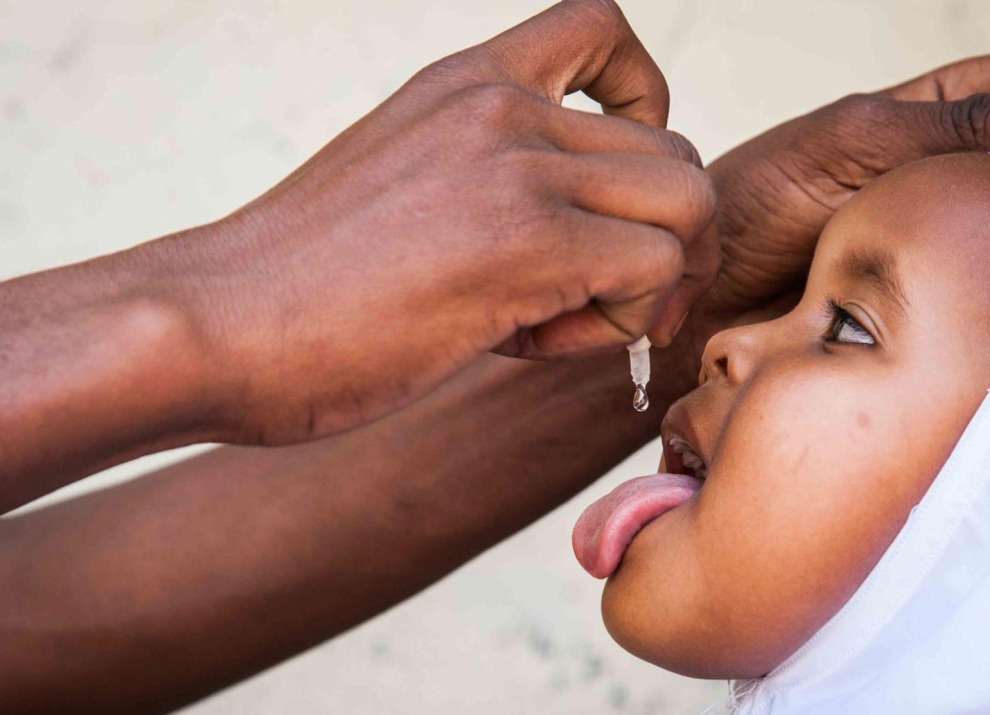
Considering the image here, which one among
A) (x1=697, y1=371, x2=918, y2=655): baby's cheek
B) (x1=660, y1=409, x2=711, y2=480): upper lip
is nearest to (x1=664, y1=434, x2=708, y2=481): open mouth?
(x1=660, y1=409, x2=711, y2=480): upper lip

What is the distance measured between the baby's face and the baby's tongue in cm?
2

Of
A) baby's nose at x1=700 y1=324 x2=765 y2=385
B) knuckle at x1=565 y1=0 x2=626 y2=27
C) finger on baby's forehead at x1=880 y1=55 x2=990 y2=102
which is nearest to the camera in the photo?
knuckle at x1=565 y1=0 x2=626 y2=27

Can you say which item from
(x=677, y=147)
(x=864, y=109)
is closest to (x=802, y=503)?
(x=677, y=147)

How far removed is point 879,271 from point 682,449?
8.9 inches

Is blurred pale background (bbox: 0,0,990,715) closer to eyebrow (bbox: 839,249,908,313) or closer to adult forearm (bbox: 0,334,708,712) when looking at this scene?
adult forearm (bbox: 0,334,708,712)

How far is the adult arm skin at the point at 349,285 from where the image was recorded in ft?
2.54

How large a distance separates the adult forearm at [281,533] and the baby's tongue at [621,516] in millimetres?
255

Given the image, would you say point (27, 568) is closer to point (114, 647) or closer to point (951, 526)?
point (114, 647)

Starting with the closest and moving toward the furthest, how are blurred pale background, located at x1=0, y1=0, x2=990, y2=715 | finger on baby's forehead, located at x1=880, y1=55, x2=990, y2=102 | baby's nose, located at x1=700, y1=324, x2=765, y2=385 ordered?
baby's nose, located at x1=700, y1=324, x2=765, y2=385 < finger on baby's forehead, located at x1=880, y1=55, x2=990, y2=102 < blurred pale background, located at x1=0, y1=0, x2=990, y2=715

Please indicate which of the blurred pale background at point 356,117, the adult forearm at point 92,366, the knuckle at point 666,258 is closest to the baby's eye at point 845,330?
the knuckle at point 666,258

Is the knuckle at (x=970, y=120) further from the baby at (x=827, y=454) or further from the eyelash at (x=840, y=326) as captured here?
the eyelash at (x=840, y=326)

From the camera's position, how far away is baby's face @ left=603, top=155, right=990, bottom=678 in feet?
2.95

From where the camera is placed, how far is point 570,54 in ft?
2.90

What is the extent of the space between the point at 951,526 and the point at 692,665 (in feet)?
0.76
